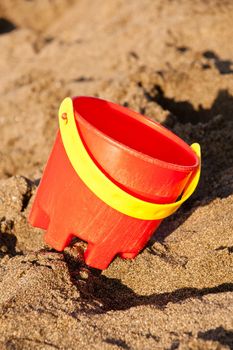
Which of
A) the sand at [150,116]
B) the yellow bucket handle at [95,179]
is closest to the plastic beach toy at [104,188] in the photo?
the yellow bucket handle at [95,179]

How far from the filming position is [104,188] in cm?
179

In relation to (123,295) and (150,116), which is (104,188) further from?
(150,116)

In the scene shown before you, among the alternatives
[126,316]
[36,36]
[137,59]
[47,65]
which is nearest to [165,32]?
[137,59]

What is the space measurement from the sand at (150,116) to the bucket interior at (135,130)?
0.90 feet

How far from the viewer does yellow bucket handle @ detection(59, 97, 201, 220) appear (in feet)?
5.83

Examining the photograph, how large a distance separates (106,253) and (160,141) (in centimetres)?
47

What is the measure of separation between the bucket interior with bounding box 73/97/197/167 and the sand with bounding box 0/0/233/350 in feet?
0.90

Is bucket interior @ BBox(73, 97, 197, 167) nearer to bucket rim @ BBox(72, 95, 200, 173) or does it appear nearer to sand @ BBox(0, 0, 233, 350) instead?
bucket rim @ BBox(72, 95, 200, 173)

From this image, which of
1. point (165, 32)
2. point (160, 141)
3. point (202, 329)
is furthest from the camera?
point (165, 32)

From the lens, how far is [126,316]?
1.65 m

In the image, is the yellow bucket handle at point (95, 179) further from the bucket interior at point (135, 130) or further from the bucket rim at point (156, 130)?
the bucket interior at point (135, 130)

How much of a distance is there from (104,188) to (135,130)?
1.48 ft

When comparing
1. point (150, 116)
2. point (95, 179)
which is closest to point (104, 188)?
point (95, 179)

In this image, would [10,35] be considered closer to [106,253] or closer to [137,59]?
[137,59]
